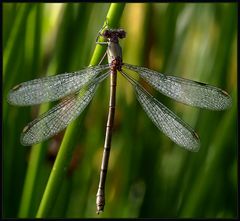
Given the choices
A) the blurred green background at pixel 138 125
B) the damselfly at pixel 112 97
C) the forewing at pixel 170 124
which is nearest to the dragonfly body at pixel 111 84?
the damselfly at pixel 112 97

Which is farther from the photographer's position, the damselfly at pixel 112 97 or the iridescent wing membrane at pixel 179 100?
the iridescent wing membrane at pixel 179 100

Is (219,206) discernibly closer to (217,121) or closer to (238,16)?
(217,121)

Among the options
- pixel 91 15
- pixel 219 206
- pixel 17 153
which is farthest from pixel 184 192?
Result: pixel 91 15

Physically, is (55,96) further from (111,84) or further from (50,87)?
(111,84)

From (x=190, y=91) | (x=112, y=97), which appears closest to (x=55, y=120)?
(x=112, y=97)

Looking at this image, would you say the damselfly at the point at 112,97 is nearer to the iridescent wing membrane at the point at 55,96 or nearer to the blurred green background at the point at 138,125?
the iridescent wing membrane at the point at 55,96

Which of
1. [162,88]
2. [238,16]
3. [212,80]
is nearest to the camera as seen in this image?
[162,88]
